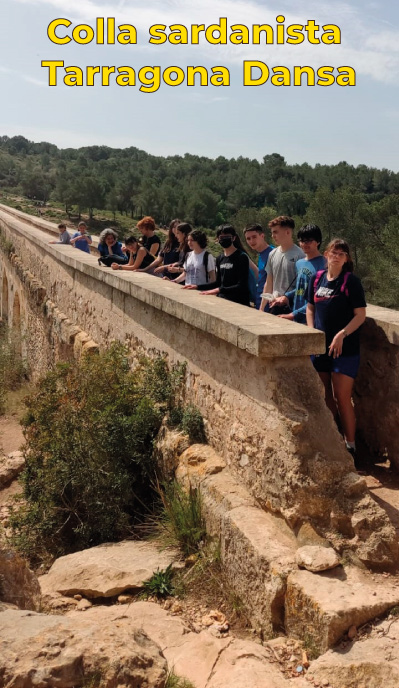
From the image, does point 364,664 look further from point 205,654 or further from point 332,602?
point 205,654

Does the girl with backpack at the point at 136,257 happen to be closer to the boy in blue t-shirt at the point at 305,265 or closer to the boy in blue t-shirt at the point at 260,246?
the boy in blue t-shirt at the point at 260,246

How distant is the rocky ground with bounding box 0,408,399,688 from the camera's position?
2145mm

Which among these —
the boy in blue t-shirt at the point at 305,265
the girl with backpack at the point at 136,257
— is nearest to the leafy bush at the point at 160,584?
the boy in blue t-shirt at the point at 305,265

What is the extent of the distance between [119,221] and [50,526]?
63734mm

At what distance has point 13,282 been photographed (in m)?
17.8

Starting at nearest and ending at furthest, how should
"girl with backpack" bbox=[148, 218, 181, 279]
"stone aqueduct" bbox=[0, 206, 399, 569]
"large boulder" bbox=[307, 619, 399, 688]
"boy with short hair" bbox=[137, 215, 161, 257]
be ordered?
"large boulder" bbox=[307, 619, 399, 688] < "stone aqueduct" bbox=[0, 206, 399, 569] < "girl with backpack" bbox=[148, 218, 181, 279] < "boy with short hair" bbox=[137, 215, 161, 257]

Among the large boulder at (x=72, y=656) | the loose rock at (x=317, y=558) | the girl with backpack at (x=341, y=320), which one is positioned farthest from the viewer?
the girl with backpack at (x=341, y=320)

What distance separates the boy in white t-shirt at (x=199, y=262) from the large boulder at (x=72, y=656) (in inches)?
156

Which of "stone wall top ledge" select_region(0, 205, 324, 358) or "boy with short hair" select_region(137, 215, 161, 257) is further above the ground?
"boy with short hair" select_region(137, 215, 161, 257)

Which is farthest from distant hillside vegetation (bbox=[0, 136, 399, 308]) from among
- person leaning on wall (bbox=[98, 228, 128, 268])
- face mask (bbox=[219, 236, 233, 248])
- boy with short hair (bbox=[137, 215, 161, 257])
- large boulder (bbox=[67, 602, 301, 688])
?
large boulder (bbox=[67, 602, 301, 688])

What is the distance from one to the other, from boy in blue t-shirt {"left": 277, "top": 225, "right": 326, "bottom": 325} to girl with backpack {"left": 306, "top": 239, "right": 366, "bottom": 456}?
8.3 inches

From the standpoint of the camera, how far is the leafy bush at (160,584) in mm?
3441

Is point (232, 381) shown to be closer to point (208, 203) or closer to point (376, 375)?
point (376, 375)

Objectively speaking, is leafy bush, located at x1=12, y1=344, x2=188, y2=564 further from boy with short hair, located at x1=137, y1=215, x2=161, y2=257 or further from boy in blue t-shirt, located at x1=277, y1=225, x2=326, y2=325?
boy with short hair, located at x1=137, y1=215, x2=161, y2=257
